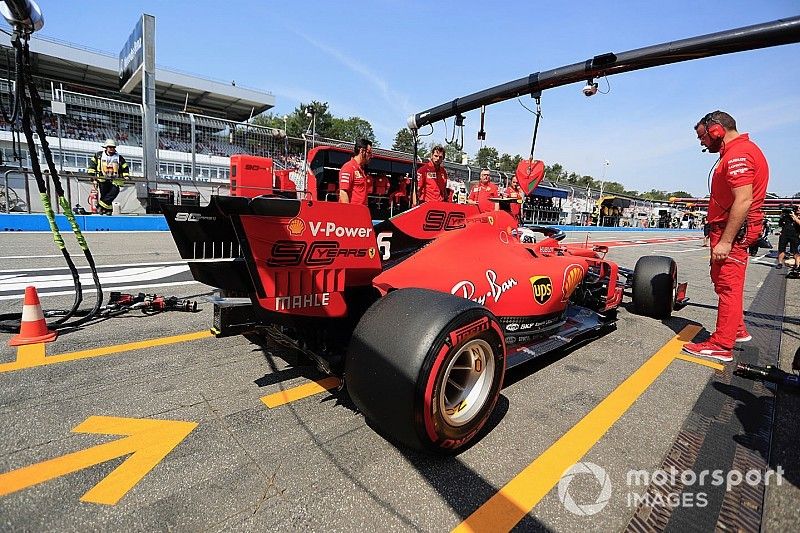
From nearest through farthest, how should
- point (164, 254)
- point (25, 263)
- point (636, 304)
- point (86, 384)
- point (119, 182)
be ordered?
1. point (86, 384)
2. point (636, 304)
3. point (25, 263)
4. point (164, 254)
5. point (119, 182)

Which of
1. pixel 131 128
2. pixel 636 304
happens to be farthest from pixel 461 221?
pixel 131 128

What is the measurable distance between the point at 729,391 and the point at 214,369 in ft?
11.9

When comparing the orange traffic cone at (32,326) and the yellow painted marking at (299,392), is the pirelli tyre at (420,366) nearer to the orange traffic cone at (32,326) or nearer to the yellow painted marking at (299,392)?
the yellow painted marking at (299,392)

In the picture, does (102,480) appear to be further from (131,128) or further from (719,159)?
(131,128)

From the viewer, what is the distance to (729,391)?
2.98 metres

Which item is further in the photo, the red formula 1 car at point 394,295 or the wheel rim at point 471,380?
the wheel rim at point 471,380

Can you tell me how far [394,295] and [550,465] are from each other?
43.9 inches

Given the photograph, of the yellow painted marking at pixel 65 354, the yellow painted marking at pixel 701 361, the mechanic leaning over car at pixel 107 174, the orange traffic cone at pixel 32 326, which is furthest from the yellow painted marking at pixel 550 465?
the mechanic leaning over car at pixel 107 174

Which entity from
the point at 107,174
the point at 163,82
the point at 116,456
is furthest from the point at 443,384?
the point at 163,82

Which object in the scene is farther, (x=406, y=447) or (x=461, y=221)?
(x=461, y=221)

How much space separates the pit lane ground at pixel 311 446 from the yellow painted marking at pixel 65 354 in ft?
0.05

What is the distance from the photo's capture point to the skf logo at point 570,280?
144 inches

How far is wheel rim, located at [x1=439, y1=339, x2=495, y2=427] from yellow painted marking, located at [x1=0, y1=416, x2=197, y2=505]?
1.36 m

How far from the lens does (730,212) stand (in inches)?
139
